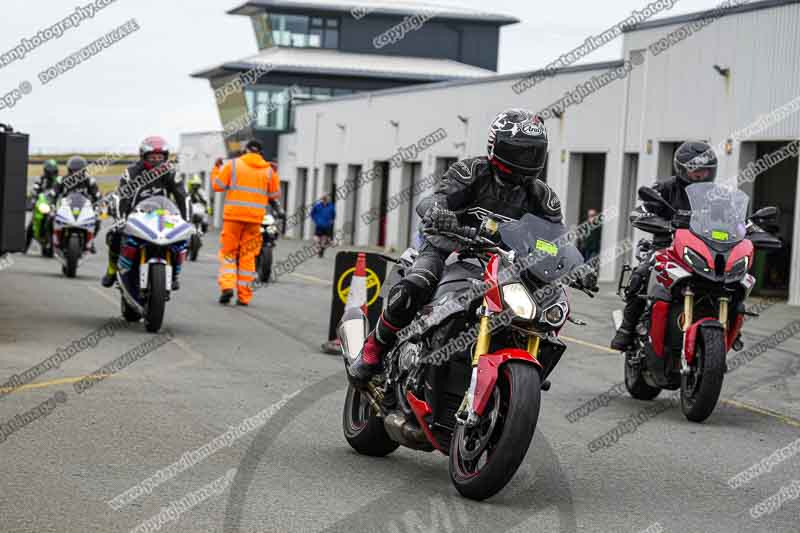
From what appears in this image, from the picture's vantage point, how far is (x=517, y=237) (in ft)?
22.8

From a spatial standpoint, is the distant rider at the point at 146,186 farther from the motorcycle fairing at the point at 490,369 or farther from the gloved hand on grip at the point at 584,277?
the motorcycle fairing at the point at 490,369

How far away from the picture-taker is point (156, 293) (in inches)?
554

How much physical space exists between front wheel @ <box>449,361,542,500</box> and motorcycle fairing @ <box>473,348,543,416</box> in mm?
29

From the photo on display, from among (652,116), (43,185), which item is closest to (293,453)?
(43,185)

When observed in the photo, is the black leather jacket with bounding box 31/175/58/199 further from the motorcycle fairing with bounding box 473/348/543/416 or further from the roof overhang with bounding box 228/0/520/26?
the roof overhang with bounding box 228/0/520/26

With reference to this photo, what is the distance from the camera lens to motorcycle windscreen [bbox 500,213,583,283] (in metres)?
6.82

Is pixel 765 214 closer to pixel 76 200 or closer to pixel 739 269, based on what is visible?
pixel 739 269

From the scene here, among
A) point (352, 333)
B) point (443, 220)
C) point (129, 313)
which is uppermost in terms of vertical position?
point (443, 220)

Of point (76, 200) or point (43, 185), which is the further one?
point (43, 185)

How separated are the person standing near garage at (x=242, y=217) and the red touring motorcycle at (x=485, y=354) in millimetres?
11043

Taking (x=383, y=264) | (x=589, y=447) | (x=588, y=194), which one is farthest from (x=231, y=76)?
(x=589, y=447)

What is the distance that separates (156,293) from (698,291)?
18.7 feet

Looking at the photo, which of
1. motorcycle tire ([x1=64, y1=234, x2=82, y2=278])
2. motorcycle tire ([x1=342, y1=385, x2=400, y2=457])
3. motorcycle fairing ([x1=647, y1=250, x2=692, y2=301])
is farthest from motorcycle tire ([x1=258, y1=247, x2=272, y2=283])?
motorcycle tire ([x1=342, y1=385, x2=400, y2=457])

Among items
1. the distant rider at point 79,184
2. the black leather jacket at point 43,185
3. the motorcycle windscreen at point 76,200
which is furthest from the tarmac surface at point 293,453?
the black leather jacket at point 43,185
